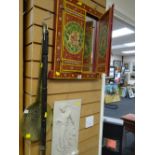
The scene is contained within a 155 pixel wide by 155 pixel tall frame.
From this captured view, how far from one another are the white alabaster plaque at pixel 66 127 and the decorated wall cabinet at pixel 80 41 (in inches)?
11.1

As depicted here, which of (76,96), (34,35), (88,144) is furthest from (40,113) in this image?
(88,144)

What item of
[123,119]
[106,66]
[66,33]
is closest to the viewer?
[66,33]

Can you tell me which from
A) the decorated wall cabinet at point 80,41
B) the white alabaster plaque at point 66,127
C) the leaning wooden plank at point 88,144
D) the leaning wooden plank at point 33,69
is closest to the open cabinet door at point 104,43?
the decorated wall cabinet at point 80,41

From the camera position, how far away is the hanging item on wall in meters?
1.38

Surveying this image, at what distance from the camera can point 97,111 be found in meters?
2.07

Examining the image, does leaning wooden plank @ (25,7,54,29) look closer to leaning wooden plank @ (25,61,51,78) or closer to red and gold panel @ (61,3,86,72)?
red and gold panel @ (61,3,86,72)

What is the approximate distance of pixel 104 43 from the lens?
179 cm

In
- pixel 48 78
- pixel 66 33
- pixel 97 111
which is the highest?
pixel 66 33

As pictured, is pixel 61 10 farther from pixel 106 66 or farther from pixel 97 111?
pixel 97 111

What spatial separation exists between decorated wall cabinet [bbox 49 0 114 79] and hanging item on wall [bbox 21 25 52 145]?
0.11 metres

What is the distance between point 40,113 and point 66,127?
0.39 m


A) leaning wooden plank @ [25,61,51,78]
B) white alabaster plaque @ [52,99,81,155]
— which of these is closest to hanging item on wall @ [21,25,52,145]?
leaning wooden plank @ [25,61,51,78]
